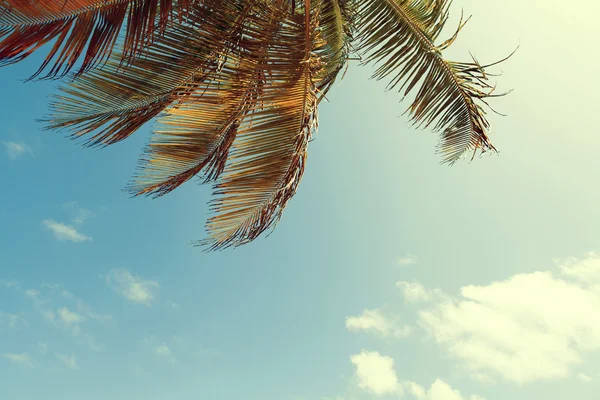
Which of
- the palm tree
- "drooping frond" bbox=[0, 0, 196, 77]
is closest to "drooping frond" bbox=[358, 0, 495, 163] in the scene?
the palm tree

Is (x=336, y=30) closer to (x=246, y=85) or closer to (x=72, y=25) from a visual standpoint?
(x=246, y=85)

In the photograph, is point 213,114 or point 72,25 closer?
point 72,25

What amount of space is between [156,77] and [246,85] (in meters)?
0.89

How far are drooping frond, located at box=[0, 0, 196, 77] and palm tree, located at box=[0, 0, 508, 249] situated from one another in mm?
272

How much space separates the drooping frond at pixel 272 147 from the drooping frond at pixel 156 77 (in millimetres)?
471

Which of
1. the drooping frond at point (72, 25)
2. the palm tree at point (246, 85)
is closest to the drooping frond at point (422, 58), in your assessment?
the palm tree at point (246, 85)

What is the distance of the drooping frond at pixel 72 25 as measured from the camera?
342cm

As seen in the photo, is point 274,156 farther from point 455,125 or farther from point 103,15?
point 455,125

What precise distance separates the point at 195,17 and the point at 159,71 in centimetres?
69

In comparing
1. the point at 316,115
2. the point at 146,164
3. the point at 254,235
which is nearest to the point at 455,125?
the point at 316,115

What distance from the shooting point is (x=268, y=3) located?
4918mm

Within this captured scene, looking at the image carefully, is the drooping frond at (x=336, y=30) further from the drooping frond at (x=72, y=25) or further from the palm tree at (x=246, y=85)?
the drooping frond at (x=72, y=25)

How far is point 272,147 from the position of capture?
16.4ft

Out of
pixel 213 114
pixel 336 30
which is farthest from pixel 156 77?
pixel 336 30
